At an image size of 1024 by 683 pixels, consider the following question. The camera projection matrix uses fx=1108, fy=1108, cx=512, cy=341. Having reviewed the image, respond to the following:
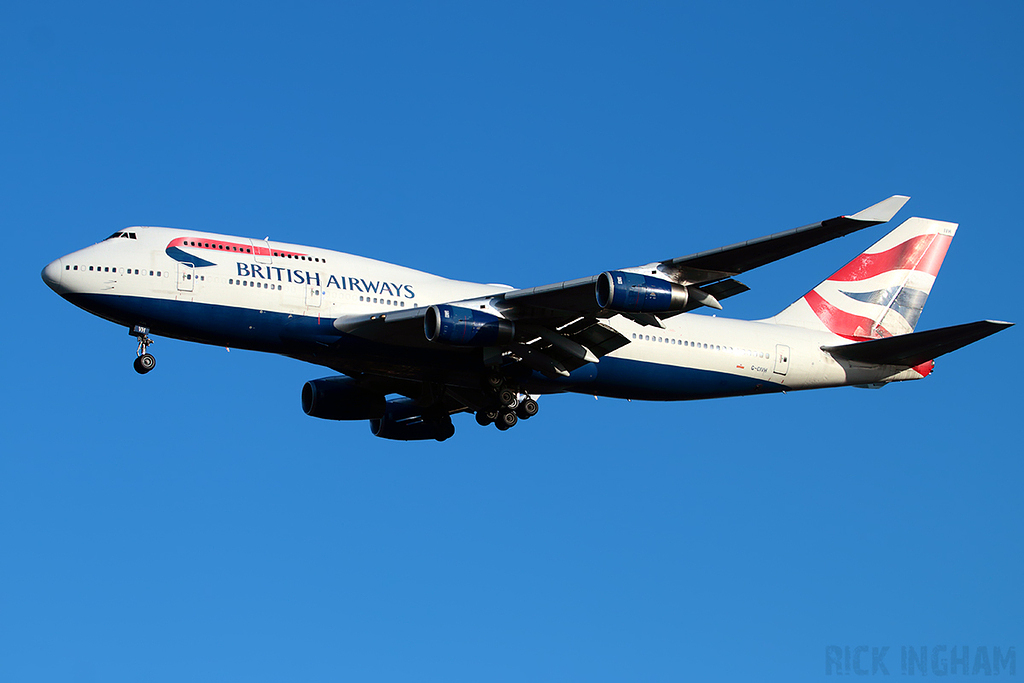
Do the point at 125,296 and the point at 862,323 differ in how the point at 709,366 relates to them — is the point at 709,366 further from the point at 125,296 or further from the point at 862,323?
the point at 125,296

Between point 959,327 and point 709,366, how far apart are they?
7.80 metres

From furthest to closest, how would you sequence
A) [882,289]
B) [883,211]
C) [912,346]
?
[882,289], [912,346], [883,211]

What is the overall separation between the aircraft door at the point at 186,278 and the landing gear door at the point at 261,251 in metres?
1.86

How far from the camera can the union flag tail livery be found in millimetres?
40281

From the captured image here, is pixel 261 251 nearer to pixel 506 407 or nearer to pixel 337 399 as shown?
pixel 337 399

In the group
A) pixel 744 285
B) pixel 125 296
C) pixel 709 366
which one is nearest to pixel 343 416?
pixel 125 296

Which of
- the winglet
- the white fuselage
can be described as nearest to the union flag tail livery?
the white fuselage

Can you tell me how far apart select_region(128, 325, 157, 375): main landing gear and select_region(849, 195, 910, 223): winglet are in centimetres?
1945

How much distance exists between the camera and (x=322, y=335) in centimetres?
3198

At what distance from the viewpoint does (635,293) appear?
29.6 meters

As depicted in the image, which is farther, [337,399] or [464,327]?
[337,399]

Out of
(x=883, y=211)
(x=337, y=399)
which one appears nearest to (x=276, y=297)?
(x=337, y=399)

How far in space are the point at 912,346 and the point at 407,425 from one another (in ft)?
57.4

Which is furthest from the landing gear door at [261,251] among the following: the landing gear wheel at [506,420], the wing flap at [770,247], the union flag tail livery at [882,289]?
the union flag tail livery at [882,289]
